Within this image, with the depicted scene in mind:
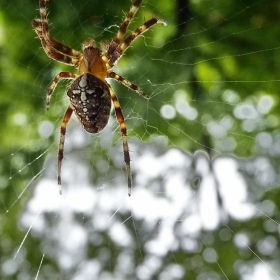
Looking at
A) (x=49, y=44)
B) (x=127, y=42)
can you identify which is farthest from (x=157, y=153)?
(x=49, y=44)

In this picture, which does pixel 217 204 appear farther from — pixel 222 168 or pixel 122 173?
pixel 122 173

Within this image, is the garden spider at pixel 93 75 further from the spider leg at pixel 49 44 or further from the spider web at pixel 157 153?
the spider web at pixel 157 153

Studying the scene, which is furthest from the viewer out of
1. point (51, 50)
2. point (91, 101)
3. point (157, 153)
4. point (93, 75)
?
point (157, 153)

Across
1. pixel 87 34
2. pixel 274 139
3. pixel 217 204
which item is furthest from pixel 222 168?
pixel 87 34

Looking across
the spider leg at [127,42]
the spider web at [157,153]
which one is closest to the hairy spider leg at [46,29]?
the spider leg at [127,42]

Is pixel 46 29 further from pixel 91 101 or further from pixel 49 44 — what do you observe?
pixel 91 101
